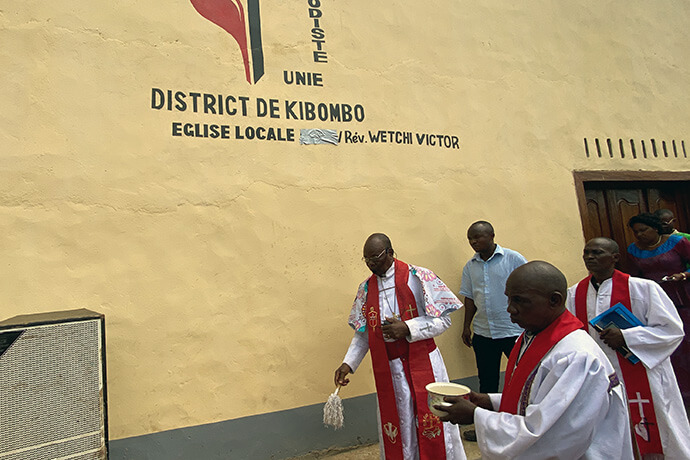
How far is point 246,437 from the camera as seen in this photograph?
3396 millimetres

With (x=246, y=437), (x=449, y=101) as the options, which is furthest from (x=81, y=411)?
(x=449, y=101)

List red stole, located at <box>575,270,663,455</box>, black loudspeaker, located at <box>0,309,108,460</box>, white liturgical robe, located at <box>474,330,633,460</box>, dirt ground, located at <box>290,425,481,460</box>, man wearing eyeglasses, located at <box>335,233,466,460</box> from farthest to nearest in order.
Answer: dirt ground, located at <box>290,425,481,460</box> → man wearing eyeglasses, located at <box>335,233,466,460</box> → red stole, located at <box>575,270,663,455</box> → black loudspeaker, located at <box>0,309,108,460</box> → white liturgical robe, located at <box>474,330,633,460</box>

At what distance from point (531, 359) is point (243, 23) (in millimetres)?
3388

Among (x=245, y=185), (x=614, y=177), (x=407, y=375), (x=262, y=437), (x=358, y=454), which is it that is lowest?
(x=358, y=454)

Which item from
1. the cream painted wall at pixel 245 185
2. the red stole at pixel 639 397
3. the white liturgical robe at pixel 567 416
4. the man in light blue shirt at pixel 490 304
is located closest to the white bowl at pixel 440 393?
the white liturgical robe at pixel 567 416

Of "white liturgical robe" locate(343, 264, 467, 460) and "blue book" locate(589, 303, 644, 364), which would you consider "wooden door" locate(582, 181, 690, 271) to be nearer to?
"blue book" locate(589, 303, 644, 364)

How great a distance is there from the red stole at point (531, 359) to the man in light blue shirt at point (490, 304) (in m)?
2.04

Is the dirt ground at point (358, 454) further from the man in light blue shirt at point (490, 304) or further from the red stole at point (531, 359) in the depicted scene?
the red stole at point (531, 359)

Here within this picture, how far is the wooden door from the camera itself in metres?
5.27

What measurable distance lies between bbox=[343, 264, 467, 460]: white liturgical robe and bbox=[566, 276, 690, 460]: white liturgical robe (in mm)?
1061

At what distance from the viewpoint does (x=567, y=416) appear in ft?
5.31

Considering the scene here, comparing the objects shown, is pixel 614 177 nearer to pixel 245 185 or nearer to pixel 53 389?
pixel 245 185

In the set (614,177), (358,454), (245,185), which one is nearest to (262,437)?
(358,454)

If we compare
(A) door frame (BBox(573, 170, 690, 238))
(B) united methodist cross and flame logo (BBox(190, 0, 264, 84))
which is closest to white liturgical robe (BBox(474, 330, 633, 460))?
(B) united methodist cross and flame logo (BBox(190, 0, 264, 84))
